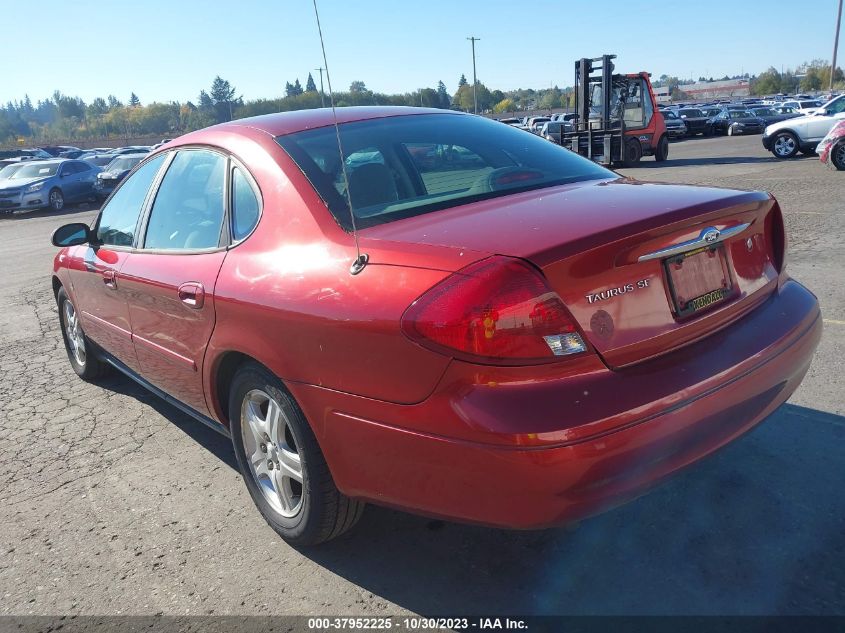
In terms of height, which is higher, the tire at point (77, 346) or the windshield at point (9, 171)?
the tire at point (77, 346)

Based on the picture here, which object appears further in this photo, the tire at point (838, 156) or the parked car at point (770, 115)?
the parked car at point (770, 115)

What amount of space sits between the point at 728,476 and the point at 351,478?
1.73 metres

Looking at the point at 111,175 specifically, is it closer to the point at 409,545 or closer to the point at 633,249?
the point at 409,545

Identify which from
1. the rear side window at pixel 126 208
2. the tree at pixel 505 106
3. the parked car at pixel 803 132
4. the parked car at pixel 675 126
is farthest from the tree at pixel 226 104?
the tree at pixel 505 106

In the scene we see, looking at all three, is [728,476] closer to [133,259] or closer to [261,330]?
[261,330]

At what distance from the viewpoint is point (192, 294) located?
307 centimetres

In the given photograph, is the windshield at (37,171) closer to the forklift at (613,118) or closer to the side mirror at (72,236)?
the forklift at (613,118)

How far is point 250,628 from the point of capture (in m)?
2.46

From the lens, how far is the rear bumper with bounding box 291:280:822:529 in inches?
78.0

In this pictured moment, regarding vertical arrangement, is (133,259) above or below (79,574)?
above

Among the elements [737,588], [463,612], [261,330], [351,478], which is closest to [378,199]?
[261,330]

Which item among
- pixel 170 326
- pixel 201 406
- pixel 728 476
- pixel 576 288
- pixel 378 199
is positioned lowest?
pixel 728 476

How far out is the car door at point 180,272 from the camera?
10.1 feet

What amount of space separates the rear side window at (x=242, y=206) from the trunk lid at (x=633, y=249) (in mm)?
668
